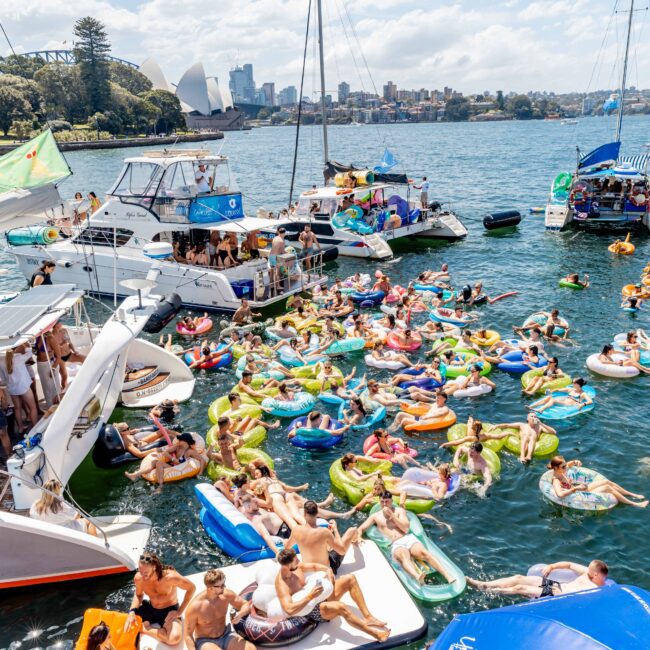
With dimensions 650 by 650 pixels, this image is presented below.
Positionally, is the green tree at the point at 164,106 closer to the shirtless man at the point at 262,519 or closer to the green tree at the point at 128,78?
the green tree at the point at 128,78

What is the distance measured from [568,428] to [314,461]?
611cm

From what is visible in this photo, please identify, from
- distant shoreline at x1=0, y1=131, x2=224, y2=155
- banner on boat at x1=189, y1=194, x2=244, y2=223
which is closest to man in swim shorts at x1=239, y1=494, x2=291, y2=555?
banner on boat at x1=189, y1=194, x2=244, y2=223

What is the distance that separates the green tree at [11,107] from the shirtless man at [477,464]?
101 m

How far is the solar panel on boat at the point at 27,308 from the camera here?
455 inches

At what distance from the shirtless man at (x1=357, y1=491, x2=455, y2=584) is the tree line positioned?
104253mm

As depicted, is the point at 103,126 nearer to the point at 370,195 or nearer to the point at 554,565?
the point at 370,195

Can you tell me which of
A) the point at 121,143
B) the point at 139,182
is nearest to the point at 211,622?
the point at 139,182

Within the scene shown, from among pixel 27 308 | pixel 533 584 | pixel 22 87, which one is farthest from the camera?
pixel 22 87

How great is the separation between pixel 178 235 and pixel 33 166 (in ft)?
25.5

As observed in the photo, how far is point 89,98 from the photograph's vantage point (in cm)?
11600

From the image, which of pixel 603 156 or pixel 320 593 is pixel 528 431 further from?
pixel 603 156

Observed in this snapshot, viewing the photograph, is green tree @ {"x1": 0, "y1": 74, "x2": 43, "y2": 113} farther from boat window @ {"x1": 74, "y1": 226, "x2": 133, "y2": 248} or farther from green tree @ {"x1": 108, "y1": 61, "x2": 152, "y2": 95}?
boat window @ {"x1": 74, "y1": 226, "x2": 133, "y2": 248}

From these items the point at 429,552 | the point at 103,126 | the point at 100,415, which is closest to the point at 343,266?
the point at 100,415

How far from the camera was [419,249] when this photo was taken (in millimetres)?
33094
